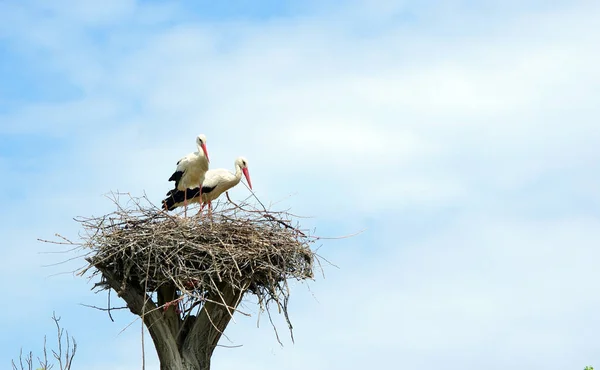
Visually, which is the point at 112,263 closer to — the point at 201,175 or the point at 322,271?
the point at 322,271

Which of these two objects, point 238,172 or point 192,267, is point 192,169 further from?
point 192,267

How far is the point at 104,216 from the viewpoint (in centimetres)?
1012

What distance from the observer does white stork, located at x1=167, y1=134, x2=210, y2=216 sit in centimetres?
1304

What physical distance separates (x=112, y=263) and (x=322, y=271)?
2.27m

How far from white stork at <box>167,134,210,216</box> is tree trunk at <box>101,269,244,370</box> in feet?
10.2

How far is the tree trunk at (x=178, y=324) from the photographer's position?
396 inches

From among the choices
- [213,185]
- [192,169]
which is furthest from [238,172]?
[192,169]

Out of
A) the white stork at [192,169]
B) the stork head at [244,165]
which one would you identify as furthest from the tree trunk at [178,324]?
the stork head at [244,165]

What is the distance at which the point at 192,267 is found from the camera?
9797mm

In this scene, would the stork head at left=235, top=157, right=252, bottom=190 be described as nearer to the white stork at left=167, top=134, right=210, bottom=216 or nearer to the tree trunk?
the white stork at left=167, top=134, right=210, bottom=216

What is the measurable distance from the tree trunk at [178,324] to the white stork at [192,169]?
3105 millimetres

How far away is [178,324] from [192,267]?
0.88 m

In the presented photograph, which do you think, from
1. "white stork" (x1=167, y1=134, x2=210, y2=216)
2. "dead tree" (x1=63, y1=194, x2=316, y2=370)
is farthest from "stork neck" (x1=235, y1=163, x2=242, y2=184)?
"dead tree" (x1=63, y1=194, x2=316, y2=370)

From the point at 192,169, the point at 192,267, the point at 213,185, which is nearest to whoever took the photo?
the point at 192,267
